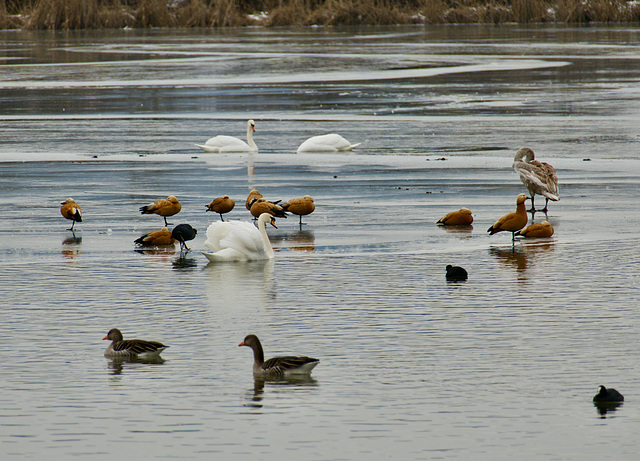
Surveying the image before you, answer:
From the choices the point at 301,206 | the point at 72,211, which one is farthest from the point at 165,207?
the point at 301,206

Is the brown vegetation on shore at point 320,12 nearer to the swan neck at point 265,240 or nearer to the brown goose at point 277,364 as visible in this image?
the swan neck at point 265,240

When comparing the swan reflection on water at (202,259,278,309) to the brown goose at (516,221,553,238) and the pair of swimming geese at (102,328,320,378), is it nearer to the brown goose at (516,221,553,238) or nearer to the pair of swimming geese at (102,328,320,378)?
the pair of swimming geese at (102,328,320,378)

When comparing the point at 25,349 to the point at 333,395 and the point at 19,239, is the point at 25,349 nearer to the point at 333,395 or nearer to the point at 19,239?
the point at 333,395

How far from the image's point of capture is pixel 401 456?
213 inches

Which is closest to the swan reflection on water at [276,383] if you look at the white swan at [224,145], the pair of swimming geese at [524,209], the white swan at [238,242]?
the white swan at [238,242]

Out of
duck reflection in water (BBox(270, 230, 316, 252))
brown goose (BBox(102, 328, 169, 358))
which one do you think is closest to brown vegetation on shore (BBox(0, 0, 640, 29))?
duck reflection in water (BBox(270, 230, 316, 252))

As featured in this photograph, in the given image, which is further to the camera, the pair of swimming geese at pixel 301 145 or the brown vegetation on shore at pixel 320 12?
the brown vegetation on shore at pixel 320 12

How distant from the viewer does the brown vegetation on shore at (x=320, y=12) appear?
7962 centimetres

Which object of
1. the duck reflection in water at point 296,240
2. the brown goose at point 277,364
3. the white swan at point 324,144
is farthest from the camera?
the white swan at point 324,144

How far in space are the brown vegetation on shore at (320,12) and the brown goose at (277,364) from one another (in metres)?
73.5

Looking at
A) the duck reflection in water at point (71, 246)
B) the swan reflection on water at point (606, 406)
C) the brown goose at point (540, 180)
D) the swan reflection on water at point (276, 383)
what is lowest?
the swan reflection on water at point (276, 383)

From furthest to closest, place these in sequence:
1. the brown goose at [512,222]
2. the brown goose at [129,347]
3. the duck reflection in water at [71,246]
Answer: the brown goose at [512,222], the duck reflection in water at [71,246], the brown goose at [129,347]

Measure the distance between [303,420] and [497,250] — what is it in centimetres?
515

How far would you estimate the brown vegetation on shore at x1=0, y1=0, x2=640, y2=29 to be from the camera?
79625 millimetres
